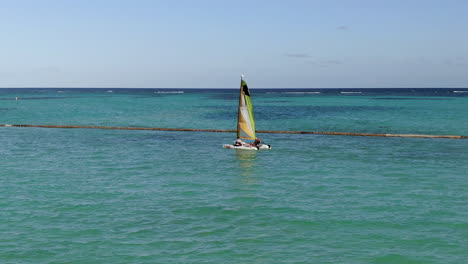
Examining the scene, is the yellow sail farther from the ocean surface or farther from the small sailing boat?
the ocean surface

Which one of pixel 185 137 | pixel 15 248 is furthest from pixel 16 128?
pixel 15 248

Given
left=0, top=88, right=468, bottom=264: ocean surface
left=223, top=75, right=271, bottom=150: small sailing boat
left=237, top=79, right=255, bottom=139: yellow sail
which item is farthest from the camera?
left=223, top=75, right=271, bottom=150: small sailing boat

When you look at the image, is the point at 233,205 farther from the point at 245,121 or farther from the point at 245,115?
the point at 245,121

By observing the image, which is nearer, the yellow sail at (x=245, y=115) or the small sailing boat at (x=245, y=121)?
the yellow sail at (x=245, y=115)

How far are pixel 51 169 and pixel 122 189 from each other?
12.2m

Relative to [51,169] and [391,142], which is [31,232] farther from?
[391,142]

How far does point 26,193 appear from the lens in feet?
112

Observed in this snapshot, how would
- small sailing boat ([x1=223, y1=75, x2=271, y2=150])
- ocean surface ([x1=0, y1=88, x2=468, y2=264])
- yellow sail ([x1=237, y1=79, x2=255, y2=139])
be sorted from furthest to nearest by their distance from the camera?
1. small sailing boat ([x1=223, y1=75, x2=271, y2=150])
2. yellow sail ([x1=237, y1=79, x2=255, y2=139])
3. ocean surface ([x1=0, y1=88, x2=468, y2=264])

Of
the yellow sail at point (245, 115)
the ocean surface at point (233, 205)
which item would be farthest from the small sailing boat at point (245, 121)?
the ocean surface at point (233, 205)

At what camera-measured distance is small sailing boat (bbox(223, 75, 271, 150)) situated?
2141 inches

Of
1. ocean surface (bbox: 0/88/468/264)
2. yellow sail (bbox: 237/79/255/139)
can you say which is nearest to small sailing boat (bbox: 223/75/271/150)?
yellow sail (bbox: 237/79/255/139)

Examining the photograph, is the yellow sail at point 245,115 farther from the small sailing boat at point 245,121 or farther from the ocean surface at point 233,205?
the ocean surface at point 233,205

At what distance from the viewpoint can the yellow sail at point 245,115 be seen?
178 ft

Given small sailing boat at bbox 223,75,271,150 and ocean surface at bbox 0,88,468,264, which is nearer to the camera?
ocean surface at bbox 0,88,468,264
